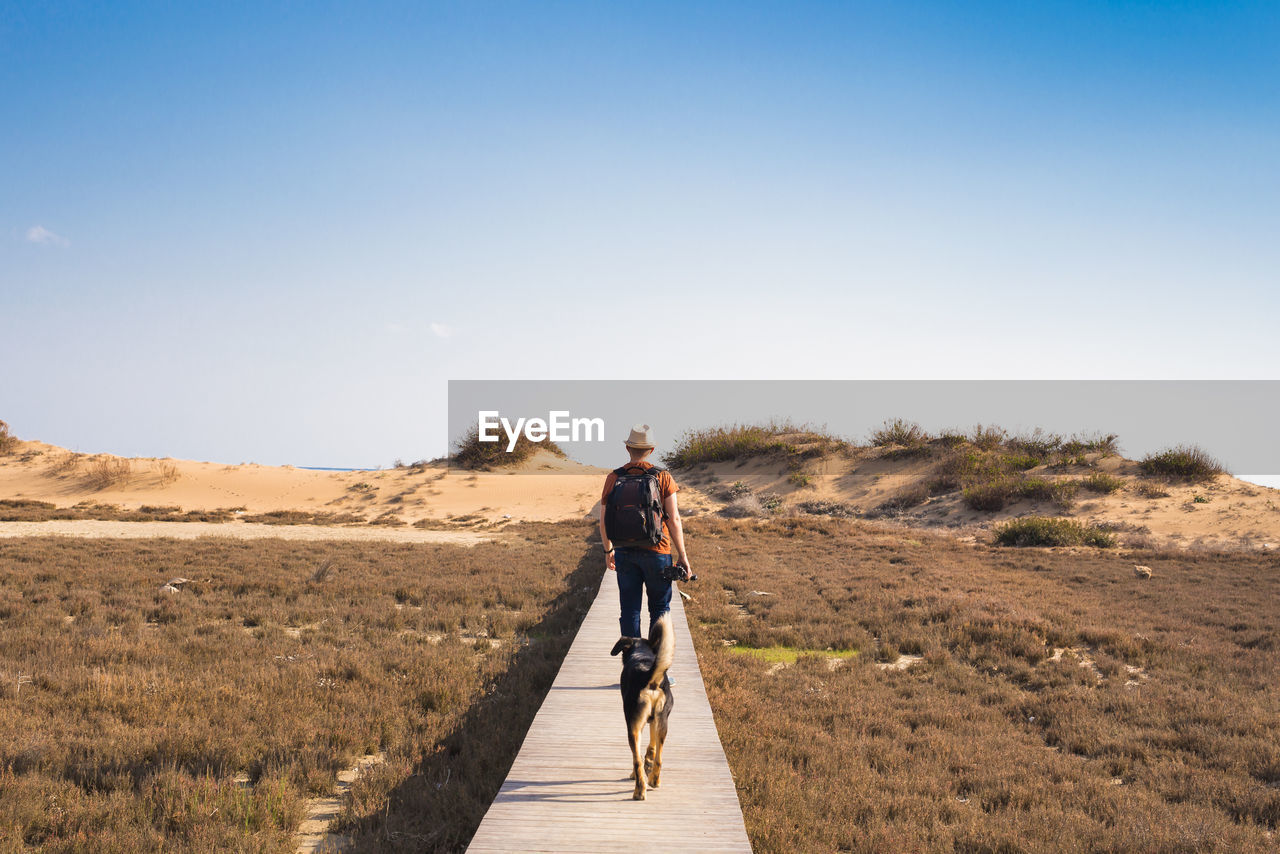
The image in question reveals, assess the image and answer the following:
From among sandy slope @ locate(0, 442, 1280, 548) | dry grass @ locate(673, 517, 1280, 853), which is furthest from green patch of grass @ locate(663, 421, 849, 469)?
dry grass @ locate(673, 517, 1280, 853)

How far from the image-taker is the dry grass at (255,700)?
481 centimetres

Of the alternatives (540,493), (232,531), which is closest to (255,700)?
(232,531)

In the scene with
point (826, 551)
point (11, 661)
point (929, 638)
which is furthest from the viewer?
point (826, 551)

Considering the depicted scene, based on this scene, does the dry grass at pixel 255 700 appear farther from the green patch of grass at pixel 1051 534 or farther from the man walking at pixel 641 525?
the green patch of grass at pixel 1051 534

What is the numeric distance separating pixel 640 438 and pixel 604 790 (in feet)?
8.37

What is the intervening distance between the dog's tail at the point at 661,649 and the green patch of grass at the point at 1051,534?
2062cm

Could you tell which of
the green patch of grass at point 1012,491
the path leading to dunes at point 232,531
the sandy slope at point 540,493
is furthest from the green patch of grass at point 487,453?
the green patch of grass at point 1012,491

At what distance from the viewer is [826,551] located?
19703 mm

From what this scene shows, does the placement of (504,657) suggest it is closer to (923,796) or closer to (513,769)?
(513,769)

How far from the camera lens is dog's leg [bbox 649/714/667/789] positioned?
471cm

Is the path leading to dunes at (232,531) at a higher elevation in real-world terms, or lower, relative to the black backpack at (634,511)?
lower

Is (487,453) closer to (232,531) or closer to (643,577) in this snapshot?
(232,531)

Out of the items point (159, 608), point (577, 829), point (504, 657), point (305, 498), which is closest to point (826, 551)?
point (504, 657)

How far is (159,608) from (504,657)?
6224 millimetres
